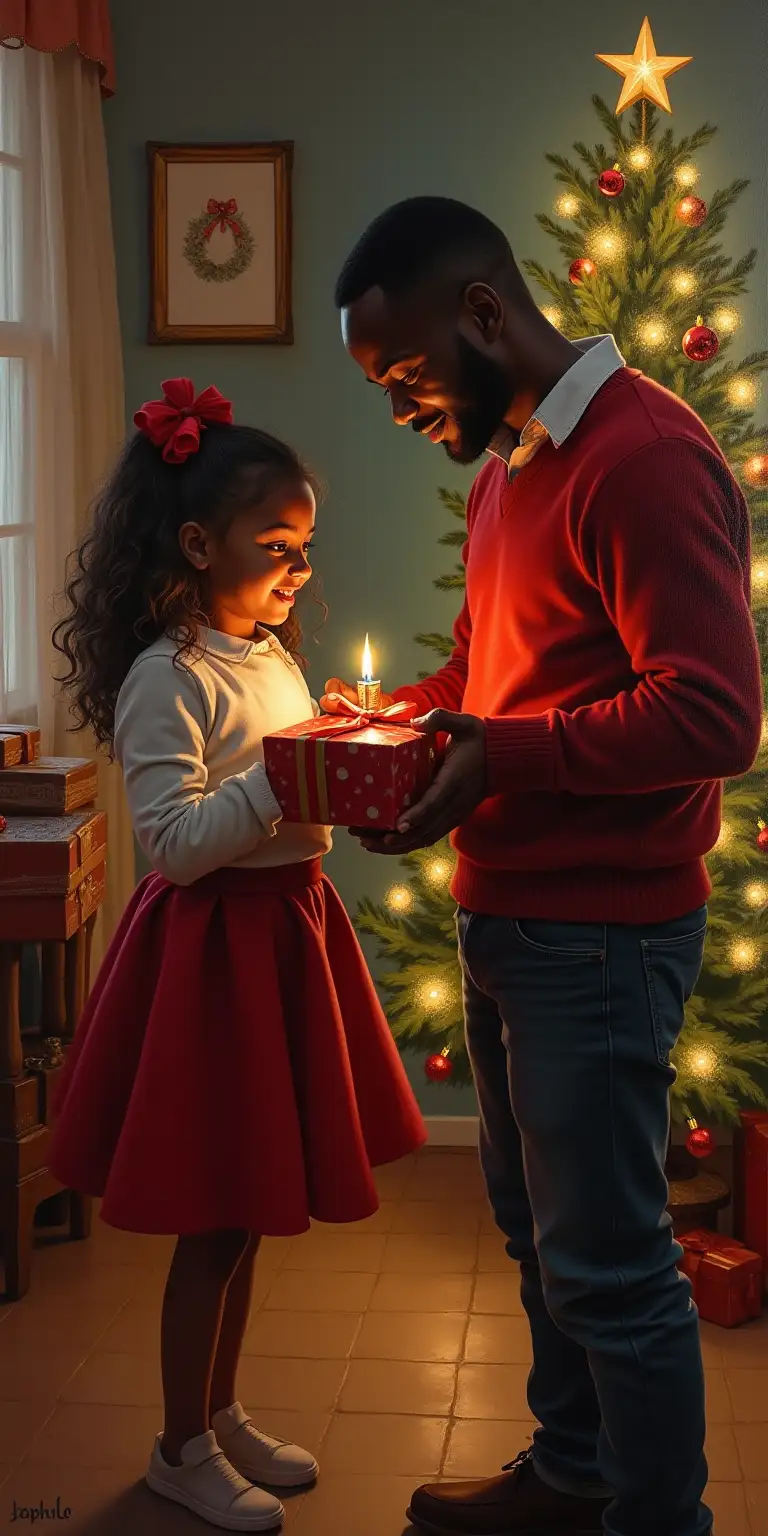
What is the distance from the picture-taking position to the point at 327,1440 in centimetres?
228

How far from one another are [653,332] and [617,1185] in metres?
1.86

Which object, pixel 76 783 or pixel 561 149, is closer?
pixel 76 783

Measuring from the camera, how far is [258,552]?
200 centimetres

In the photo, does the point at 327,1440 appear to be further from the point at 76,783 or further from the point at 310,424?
the point at 310,424

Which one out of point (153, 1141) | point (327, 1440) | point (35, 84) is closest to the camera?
point (153, 1141)

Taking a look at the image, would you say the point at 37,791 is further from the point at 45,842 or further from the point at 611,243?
the point at 611,243

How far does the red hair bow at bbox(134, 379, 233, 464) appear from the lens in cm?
203

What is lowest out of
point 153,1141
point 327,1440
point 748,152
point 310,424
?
point 327,1440

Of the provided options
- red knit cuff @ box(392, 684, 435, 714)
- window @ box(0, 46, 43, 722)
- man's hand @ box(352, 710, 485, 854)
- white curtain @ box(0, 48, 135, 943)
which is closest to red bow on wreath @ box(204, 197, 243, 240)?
white curtain @ box(0, 48, 135, 943)

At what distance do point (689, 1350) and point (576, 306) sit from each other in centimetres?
209

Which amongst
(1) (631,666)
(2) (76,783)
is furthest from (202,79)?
(1) (631,666)

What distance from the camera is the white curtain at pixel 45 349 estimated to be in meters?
3.14

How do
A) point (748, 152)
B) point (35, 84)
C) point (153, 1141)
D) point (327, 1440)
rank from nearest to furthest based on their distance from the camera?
point (153, 1141), point (327, 1440), point (35, 84), point (748, 152)

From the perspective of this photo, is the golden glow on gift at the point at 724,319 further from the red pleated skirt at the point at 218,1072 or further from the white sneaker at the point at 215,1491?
the white sneaker at the point at 215,1491
